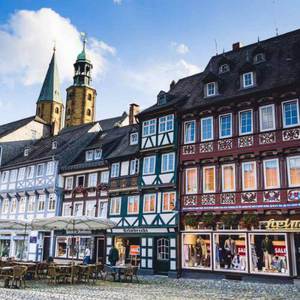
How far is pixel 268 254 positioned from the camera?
71.8 feet

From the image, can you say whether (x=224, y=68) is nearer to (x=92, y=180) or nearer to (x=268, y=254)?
(x=268, y=254)

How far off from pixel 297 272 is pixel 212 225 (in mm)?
5281

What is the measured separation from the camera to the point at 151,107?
29.6 metres

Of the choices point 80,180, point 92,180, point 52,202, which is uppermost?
point 80,180

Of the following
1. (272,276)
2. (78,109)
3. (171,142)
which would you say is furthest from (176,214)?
(78,109)

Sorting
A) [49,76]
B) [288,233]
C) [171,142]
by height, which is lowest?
[288,233]

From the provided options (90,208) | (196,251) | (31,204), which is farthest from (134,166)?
(31,204)

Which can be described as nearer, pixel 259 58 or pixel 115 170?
pixel 259 58

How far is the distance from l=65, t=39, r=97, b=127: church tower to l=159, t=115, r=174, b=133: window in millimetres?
41361

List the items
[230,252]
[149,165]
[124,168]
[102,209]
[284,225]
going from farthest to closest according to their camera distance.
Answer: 1. [102,209]
2. [124,168]
3. [149,165]
4. [230,252]
5. [284,225]

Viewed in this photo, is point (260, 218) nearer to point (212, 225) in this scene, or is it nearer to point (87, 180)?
point (212, 225)

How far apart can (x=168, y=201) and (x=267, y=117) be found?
8.30 m

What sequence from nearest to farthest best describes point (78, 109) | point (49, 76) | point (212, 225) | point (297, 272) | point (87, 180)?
point (297, 272)
point (212, 225)
point (87, 180)
point (78, 109)
point (49, 76)

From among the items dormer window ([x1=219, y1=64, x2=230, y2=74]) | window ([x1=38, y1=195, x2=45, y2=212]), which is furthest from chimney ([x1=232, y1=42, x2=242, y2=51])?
window ([x1=38, y1=195, x2=45, y2=212])
